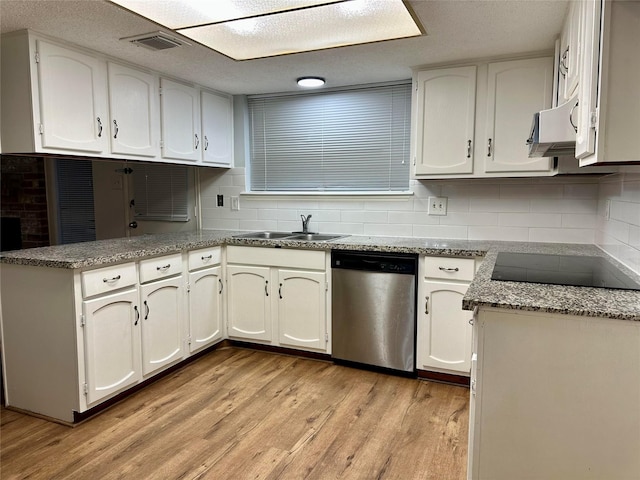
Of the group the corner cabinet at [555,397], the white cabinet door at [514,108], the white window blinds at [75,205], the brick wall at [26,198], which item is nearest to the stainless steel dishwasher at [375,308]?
the white cabinet door at [514,108]

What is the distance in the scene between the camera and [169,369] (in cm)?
296

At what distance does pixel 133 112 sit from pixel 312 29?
1.35 m

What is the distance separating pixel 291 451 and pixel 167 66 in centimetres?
247

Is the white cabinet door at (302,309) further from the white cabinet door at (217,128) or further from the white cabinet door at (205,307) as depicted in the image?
the white cabinet door at (217,128)

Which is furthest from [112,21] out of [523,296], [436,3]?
[523,296]

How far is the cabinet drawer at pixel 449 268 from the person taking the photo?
8.81 feet

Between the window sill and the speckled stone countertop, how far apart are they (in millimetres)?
332

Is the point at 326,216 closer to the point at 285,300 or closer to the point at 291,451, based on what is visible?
the point at 285,300

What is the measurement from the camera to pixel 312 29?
2252mm

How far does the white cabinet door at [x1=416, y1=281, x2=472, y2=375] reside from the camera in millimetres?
2729

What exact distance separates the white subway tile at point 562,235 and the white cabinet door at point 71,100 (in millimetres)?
2827

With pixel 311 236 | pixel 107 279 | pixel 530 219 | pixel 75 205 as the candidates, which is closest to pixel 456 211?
pixel 530 219

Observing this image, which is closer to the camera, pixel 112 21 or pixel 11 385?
pixel 112 21

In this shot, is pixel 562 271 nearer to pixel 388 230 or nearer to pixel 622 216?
pixel 622 216
